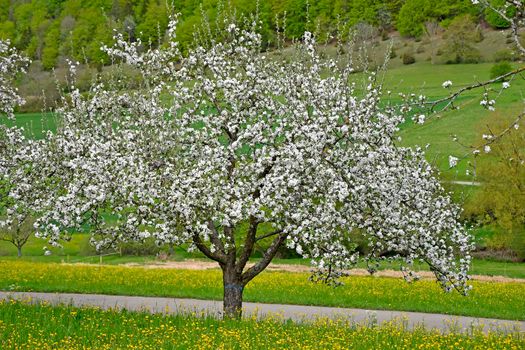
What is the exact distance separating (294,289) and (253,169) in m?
11.7

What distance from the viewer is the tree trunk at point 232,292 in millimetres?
15297

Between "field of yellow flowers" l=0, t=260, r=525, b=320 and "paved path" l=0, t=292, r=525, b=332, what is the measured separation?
80 centimetres

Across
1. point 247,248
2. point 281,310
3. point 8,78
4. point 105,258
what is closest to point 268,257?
point 247,248

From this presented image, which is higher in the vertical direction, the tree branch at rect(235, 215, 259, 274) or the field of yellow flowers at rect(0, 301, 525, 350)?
the tree branch at rect(235, 215, 259, 274)

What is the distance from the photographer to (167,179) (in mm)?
13859

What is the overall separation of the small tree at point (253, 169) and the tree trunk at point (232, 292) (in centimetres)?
3

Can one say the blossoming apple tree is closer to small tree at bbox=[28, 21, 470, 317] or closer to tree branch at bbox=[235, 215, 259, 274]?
small tree at bbox=[28, 21, 470, 317]

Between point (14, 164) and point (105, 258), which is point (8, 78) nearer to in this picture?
point (14, 164)

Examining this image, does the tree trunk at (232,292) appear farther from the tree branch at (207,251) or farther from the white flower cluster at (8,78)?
the white flower cluster at (8,78)

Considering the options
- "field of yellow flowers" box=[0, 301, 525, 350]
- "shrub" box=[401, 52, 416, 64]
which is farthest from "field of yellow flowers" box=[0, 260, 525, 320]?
"shrub" box=[401, 52, 416, 64]

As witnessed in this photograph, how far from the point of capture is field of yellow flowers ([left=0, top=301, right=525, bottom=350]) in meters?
11.7

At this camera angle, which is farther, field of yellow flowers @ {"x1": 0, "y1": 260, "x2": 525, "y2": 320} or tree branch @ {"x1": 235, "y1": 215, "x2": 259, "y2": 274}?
field of yellow flowers @ {"x1": 0, "y1": 260, "x2": 525, "y2": 320}

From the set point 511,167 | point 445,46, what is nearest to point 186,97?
point 511,167

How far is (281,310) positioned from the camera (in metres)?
19.8
